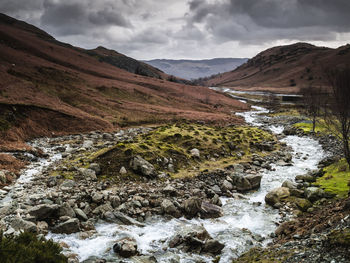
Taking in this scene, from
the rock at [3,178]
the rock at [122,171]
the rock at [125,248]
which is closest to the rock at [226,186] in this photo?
the rock at [122,171]

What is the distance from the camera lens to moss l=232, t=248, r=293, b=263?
28.2 feet

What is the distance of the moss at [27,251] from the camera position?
6505 mm

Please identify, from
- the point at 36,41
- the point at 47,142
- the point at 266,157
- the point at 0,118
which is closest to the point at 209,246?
the point at 266,157

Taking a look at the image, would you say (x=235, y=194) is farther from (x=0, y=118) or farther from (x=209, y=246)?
(x=0, y=118)

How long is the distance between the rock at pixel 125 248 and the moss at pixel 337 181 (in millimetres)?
13416

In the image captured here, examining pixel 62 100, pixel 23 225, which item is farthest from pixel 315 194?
pixel 62 100

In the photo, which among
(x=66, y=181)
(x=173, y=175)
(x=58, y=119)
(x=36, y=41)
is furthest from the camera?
(x=36, y=41)

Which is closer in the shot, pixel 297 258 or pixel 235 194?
pixel 297 258

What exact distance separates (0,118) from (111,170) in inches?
727

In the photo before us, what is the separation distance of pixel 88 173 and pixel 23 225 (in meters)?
7.56

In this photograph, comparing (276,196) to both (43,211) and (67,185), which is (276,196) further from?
(43,211)

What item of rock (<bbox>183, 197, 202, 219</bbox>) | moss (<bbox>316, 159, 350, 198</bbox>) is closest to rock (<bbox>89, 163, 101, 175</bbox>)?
rock (<bbox>183, 197, 202, 219</bbox>)

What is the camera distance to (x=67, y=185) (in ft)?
51.2

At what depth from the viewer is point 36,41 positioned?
84.6 meters
